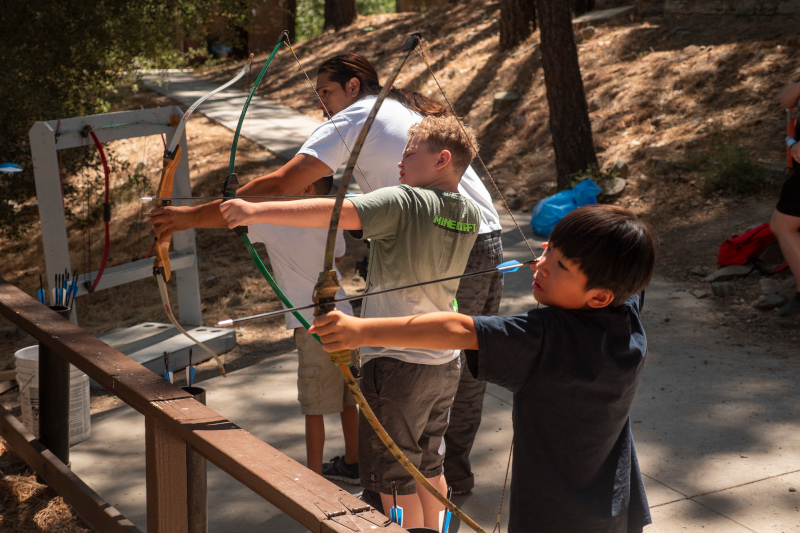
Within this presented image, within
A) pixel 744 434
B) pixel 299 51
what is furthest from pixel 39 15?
pixel 299 51

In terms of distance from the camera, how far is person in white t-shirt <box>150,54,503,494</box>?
8.05 ft

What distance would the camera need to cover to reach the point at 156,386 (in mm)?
2115

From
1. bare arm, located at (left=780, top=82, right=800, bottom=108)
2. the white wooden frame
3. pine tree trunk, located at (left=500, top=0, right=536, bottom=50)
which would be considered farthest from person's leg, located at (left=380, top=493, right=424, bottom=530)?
pine tree trunk, located at (left=500, top=0, right=536, bottom=50)

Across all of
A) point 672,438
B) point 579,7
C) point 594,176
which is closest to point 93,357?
point 672,438

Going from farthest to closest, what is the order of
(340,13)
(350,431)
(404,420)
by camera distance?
(340,13)
(350,431)
(404,420)

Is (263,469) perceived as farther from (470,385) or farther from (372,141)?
(470,385)

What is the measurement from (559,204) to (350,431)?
155 inches

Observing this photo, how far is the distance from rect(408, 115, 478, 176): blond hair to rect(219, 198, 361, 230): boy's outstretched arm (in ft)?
1.49

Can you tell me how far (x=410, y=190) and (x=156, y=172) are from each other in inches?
346

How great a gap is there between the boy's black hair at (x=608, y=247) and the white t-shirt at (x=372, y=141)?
38.0 inches

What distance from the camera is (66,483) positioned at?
283cm

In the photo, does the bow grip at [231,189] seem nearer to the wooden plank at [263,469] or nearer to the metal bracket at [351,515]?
the wooden plank at [263,469]

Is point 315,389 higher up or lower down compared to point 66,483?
higher up

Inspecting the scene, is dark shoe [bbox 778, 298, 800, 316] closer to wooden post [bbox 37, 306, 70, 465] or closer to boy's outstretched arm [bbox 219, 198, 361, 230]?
boy's outstretched arm [bbox 219, 198, 361, 230]
